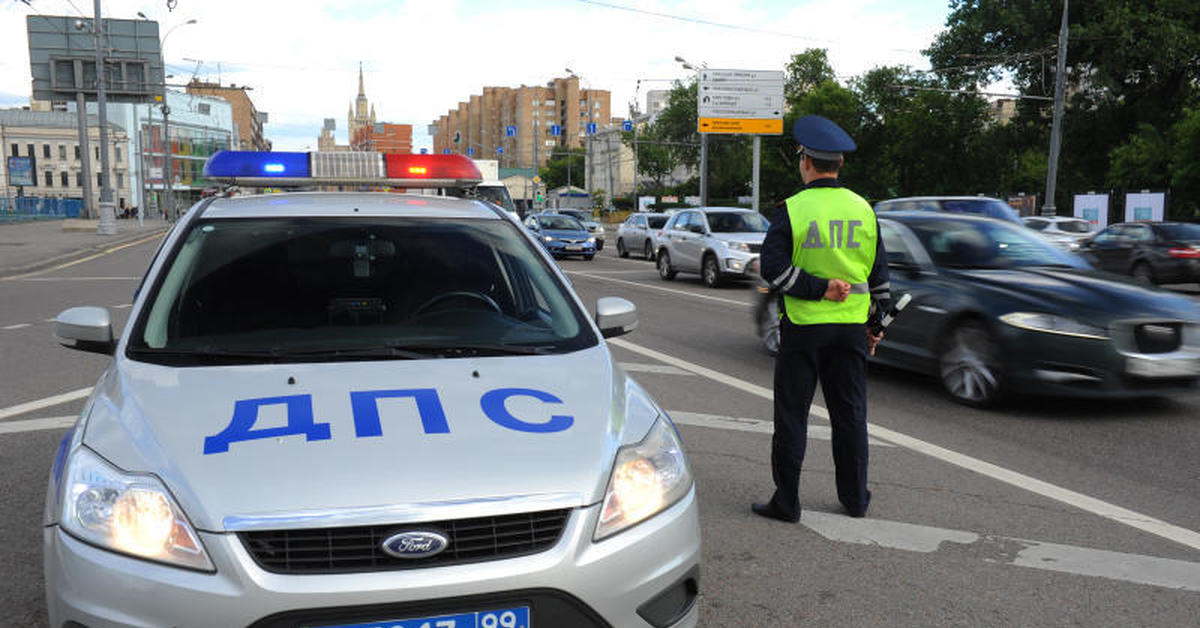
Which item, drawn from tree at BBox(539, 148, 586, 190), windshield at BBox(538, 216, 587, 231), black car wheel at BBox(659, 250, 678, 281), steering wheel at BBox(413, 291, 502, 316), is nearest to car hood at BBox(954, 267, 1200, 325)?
steering wheel at BBox(413, 291, 502, 316)

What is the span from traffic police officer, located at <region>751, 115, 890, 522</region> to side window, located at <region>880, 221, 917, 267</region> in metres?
4.04

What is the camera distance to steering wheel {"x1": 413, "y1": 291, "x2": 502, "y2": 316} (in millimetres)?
3723

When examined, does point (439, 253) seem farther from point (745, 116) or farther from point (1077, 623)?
point (745, 116)

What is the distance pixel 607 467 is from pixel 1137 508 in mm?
3459

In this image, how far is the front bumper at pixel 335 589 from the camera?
213 centimetres

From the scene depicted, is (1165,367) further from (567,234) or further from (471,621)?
(567,234)

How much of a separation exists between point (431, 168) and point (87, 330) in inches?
143

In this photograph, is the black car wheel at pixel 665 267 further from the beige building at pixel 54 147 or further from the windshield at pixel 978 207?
the beige building at pixel 54 147

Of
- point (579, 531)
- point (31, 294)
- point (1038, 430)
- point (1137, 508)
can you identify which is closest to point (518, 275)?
point (579, 531)

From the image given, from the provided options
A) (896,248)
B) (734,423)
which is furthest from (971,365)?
(734,423)

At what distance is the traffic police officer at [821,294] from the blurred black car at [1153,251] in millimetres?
15953

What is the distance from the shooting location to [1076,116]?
42.2m

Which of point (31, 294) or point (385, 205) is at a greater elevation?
point (385, 205)

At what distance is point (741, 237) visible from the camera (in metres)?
18.6
